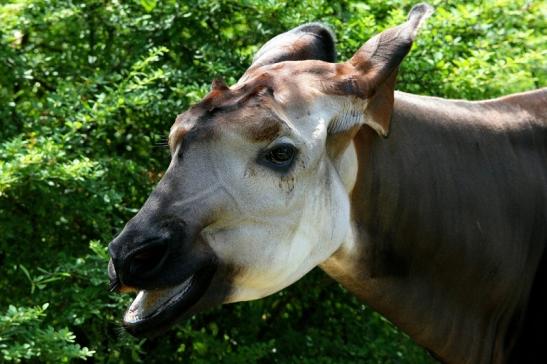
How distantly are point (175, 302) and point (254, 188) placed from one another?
353 millimetres

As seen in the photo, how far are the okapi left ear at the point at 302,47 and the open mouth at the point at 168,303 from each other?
34.4 inches

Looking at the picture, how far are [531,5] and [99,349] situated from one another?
2.70 m

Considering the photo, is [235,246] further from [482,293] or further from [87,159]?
[87,159]

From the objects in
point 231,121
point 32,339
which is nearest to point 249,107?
point 231,121

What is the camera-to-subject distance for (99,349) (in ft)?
17.7

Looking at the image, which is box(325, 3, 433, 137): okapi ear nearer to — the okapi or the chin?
the okapi

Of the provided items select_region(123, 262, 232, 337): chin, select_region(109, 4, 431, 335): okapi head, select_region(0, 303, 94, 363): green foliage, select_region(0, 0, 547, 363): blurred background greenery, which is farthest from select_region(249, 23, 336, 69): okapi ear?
select_region(0, 303, 94, 363): green foliage

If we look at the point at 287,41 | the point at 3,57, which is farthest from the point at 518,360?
the point at 3,57

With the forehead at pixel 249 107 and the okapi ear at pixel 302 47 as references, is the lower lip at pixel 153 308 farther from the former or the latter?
the okapi ear at pixel 302 47

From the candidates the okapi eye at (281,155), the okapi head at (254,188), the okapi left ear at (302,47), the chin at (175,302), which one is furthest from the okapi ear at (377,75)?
the chin at (175,302)

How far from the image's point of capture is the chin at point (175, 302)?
319 centimetres

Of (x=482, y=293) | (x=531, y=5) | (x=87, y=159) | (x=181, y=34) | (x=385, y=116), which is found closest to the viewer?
(x=385, y=116)

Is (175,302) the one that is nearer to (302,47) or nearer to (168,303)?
(168,303)

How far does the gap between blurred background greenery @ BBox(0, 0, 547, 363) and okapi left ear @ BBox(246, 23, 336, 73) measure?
1.21 m
